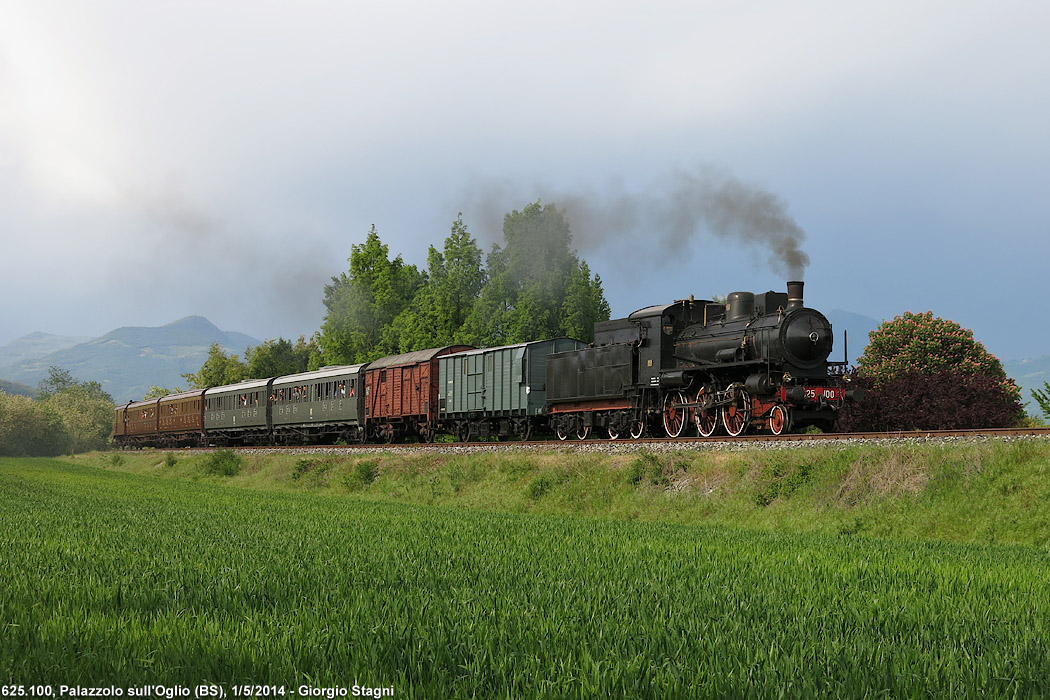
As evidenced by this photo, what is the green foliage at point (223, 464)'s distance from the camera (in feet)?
128

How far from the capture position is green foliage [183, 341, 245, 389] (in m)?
87.9

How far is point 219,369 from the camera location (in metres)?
92.1

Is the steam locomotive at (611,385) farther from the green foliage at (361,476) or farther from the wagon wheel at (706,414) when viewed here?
the green foliage at (361,476)

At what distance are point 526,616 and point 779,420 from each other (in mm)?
17782

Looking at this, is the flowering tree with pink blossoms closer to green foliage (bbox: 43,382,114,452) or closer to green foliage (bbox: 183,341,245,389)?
green foliage (bbox: 183,341,245,389)

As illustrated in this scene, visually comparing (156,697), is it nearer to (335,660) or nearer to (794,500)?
(335,660)

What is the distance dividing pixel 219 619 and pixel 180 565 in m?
3.13

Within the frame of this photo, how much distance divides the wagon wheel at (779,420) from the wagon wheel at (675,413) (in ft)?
9.73

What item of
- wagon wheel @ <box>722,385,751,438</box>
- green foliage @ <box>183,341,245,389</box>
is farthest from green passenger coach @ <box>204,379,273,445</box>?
green foliage @ <box>183,341,245,389</box>

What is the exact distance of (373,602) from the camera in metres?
6.73

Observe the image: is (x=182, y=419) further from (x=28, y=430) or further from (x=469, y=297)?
(x=28, y=430)

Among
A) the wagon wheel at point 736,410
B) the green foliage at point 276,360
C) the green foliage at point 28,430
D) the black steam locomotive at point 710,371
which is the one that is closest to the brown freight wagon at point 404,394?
the black steam locomotive at point 710,371

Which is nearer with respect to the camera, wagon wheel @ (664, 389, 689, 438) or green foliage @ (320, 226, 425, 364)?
wagon wheel @ (664, 389, 689, 438)

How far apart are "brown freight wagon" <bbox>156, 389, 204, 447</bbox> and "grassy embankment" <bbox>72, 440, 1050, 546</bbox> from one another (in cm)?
3096
